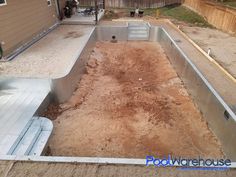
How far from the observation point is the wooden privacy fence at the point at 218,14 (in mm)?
11039

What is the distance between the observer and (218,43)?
9789 millimetres

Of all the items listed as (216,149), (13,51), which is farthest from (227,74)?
(13,51)

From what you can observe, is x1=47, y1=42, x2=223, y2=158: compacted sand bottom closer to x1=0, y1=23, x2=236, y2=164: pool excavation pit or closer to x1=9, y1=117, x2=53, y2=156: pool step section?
x1=0, y1=23, x2=236, y2=164: pool excavation pit

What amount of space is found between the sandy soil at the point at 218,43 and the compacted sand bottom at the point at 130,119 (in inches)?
75.5

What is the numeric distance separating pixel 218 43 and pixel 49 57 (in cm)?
769

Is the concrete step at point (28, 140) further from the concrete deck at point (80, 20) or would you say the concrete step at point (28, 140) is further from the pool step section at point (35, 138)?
the concrete deck at point (80, 20)

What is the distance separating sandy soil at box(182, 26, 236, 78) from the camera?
24.7 ft

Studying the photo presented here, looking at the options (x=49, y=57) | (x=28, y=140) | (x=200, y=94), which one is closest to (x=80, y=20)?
(x=49, y=57)

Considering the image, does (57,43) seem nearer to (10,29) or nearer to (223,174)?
(10,29)

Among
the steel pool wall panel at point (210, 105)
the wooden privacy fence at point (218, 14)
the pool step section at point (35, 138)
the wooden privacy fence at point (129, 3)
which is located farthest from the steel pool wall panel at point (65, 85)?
the wooden privacy fence at point (129, 3)

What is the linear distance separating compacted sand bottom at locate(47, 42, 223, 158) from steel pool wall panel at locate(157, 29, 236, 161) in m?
0.18

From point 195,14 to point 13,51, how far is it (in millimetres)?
13230

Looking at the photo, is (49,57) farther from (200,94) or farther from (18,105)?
(200,94)

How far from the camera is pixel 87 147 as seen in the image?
4258 millimetres
